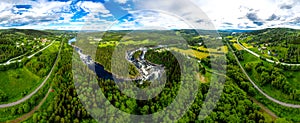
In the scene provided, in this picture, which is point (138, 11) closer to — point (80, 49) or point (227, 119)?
point (227, 119)

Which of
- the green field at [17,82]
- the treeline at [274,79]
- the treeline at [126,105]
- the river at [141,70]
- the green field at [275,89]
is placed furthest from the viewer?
the river at [141,70]

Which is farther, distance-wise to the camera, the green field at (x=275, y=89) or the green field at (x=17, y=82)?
the green field at (x=17, y=82)

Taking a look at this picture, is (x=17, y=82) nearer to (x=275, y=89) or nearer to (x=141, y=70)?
(x=141, y=70)

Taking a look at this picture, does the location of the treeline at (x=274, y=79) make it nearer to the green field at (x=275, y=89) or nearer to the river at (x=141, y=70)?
the green field at (x=275, y=89)

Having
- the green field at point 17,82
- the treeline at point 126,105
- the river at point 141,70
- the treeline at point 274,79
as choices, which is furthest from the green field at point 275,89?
the green field at point 17,82

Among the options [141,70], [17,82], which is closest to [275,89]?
[141,70]

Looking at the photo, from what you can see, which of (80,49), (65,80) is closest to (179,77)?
(65,80)

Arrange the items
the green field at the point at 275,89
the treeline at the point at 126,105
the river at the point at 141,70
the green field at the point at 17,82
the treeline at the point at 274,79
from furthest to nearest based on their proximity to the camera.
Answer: the river at the point at 141,70 < the green field at the point at 17,82 < the treeline at the point at 274,79 < the green field at the point at 275,89 < the treeline at the point at 126,105

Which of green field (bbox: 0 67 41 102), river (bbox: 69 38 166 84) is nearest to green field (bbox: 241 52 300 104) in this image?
river (bbox: 69 38 166 84)
